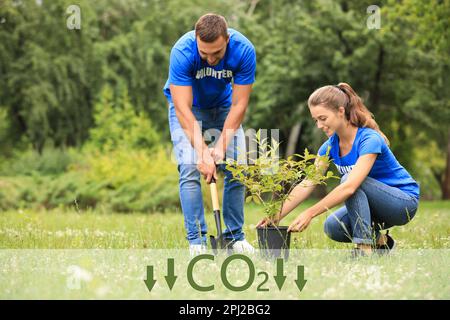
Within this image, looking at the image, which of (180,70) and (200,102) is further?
(200,102)

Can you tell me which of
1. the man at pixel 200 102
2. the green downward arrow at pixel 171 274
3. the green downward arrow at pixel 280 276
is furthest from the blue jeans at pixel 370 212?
the green downward arrow at pixel 171 274

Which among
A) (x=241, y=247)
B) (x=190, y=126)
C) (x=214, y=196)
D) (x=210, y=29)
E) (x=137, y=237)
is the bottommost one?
(x=137, y=237)

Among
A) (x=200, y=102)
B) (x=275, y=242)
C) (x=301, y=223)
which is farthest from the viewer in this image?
(x=200, y=102)

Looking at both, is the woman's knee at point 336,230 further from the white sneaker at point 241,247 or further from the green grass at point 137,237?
the white sneaker at point 241,247

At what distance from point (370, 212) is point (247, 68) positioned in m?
1.42

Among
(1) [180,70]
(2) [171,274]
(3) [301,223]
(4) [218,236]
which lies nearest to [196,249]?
(4) [218,236]

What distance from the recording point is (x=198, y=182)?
204 inches

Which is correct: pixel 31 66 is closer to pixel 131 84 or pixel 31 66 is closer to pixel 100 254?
pixel 131 84

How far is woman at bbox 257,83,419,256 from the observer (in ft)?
14.7

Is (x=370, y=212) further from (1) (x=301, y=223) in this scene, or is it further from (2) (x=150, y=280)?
(2) (x=150, y=280)

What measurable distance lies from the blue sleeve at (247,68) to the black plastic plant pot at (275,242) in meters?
1.33

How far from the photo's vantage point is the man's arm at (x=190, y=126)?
4887 millimetres

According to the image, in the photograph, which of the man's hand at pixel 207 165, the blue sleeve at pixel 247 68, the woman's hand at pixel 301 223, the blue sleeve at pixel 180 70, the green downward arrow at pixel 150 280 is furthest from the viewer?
the blue sleeve at pixel 247 68
